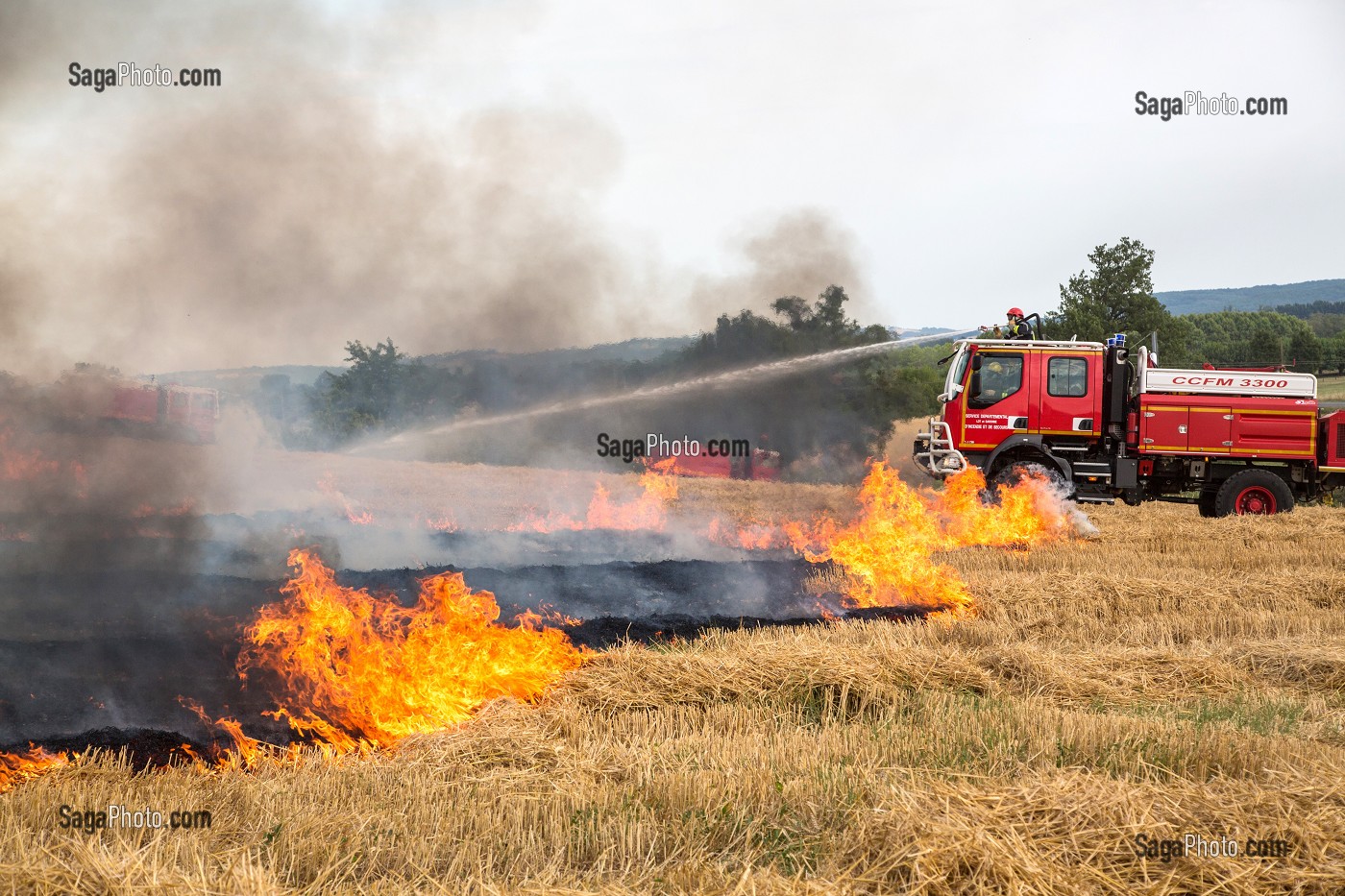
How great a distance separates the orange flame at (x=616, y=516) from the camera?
55.6 feet

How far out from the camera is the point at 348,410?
28406mm

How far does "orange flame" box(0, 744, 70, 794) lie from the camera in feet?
18.6

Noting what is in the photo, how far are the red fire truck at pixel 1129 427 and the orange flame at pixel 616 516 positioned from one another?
5.03 metres

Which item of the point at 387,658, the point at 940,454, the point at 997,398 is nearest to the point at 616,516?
the point at 940,454

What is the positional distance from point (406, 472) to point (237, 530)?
10.2 m

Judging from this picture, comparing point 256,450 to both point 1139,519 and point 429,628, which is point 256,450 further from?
point 1139,519

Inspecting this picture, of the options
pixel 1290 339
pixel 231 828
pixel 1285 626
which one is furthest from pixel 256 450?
pixel 1290 339

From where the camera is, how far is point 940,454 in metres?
17.1

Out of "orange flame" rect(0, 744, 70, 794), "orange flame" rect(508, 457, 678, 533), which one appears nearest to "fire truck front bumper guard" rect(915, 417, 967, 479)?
"orange flame" rect(508, 457, 678, 533)

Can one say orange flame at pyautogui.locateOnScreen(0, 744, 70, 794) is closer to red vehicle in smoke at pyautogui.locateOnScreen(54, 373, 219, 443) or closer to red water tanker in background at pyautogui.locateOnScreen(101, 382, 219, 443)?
red vehicle in smoke at pyautogui.locateOnScreen(54, 373, 219, 443)

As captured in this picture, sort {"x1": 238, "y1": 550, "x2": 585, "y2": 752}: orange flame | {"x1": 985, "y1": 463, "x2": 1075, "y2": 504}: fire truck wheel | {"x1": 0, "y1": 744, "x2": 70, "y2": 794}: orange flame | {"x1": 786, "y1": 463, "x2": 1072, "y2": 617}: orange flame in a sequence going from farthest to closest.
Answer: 1. {"x1": 985, "y1": 463, "x2": 1075, "y2": 504}: fire truck wheel
2. {"x1": 786, "y1": 463, "x2": 1072, "y2": 617}: orange flame
3. {"x1": 238, "y1": 550, "x2": 585, "y2": 752}: orange flame
4. {"x1": 0, "y1": 744, "x2": 70, "y2": 794}: orange flame

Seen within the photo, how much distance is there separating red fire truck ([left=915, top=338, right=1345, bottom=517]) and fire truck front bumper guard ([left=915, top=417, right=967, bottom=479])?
0.08 feet

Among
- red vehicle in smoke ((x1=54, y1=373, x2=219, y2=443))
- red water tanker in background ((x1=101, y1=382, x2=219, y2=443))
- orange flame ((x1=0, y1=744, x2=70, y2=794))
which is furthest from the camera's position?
red water tanker in background ((x1=101, y1=382, x2=219, y2=443))

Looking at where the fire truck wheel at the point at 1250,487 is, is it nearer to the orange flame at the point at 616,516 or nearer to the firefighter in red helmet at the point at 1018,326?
the firefighter in red helmet at the point at 1018,326
